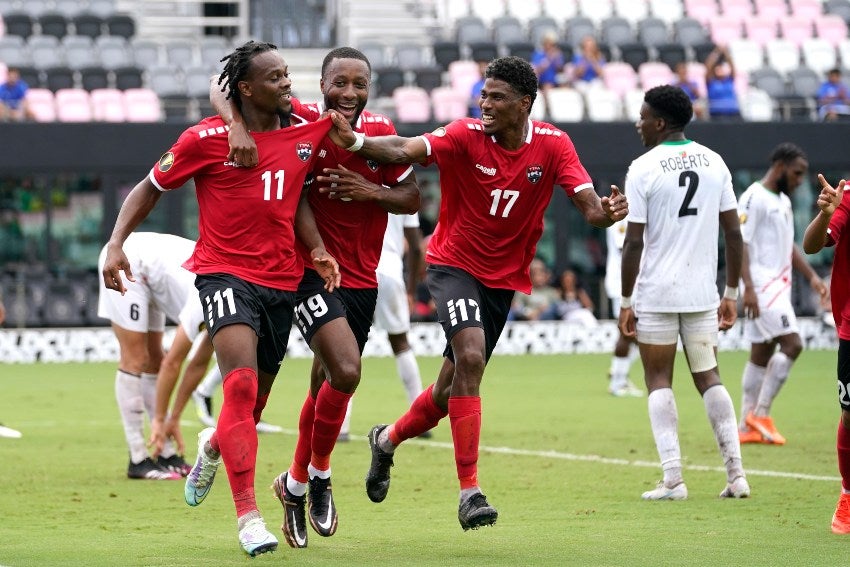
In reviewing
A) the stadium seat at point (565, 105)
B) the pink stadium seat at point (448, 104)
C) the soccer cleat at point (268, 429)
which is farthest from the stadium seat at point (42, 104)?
the soccer cleat at point (268, 429)

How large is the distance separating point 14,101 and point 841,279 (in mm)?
18737

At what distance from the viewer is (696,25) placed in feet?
99.4

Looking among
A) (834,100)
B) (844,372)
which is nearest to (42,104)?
(834,100)

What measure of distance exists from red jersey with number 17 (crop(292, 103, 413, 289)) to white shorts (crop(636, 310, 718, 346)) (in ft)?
6.76

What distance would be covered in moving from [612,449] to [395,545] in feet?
15.6

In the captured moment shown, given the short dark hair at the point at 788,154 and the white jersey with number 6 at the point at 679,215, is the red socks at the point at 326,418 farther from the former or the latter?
the short dark hair at the point at 788,154

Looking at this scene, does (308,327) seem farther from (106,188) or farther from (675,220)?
(106,188)

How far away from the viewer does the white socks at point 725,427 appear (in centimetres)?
895

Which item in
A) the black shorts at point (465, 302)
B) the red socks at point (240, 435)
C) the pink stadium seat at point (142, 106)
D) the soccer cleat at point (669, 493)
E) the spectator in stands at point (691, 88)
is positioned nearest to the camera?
the red socks at point (240, 435)

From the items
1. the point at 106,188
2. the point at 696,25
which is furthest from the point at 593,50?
the point at 106,188

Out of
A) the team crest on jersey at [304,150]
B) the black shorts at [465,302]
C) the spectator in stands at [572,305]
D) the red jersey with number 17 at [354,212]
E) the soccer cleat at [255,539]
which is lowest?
the spectator in stands at [572,305]

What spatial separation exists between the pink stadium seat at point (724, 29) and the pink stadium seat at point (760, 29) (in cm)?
20

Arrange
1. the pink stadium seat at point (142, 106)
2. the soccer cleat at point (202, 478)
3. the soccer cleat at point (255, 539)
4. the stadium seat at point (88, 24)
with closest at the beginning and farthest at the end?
the soccer cleat at point (255, 539) < the soccer cleat at point (202, 478) < the pink stadium seat at point (142, 106) < the stadium seat at point (88, 24)

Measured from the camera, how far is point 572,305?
24.8 m
